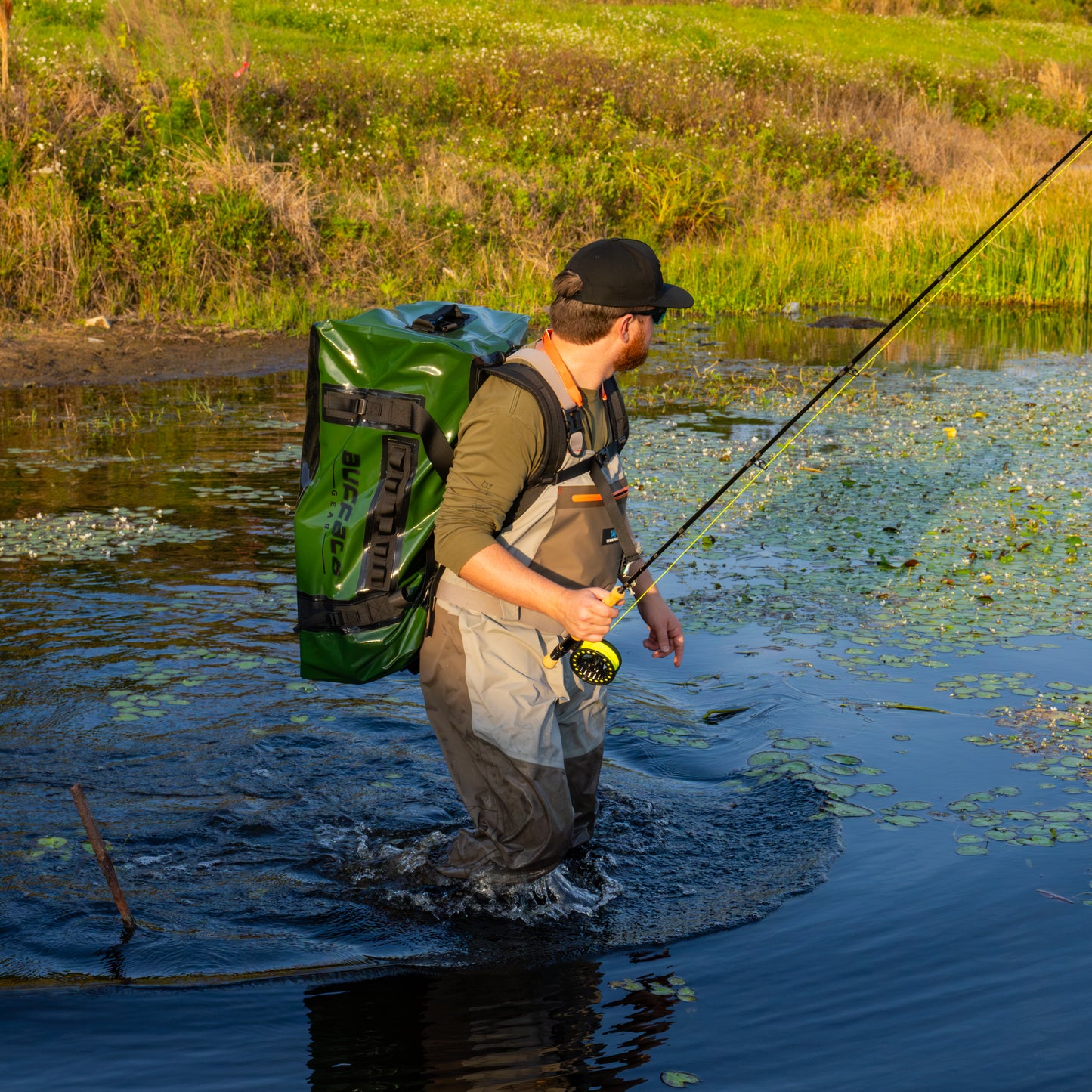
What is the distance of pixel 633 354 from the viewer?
3.71 m

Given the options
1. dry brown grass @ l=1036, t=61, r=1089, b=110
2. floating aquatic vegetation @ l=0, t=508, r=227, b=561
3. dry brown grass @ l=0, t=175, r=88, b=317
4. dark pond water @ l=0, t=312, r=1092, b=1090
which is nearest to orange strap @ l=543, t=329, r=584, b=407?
dark pond water @ l=0, t=312, r=1092, b=1090

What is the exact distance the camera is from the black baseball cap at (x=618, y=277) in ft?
11.7

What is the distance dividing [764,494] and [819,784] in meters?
4.38

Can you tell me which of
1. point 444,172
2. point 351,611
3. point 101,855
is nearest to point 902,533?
point 351,611

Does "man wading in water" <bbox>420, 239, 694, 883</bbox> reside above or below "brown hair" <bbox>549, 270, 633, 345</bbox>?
below

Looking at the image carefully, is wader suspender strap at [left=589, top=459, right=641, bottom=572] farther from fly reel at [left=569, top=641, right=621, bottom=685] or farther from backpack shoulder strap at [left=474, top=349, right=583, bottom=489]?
fly reel at [left=569, top=641, right=621, bottom=685]

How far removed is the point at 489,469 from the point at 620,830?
189cm

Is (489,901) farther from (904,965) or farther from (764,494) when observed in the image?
(764,494)

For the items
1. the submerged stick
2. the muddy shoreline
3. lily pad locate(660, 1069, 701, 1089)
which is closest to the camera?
lily pad locate(660, 1069, 701, 1089)

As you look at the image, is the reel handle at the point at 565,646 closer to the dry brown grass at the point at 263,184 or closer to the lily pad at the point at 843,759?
the lily pad at the point at 843,759

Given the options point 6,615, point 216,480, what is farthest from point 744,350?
point 6,615

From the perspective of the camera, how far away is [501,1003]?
→ 379cm

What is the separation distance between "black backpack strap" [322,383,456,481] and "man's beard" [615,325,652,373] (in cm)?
53

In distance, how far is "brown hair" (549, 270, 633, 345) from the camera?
11.8 ft
